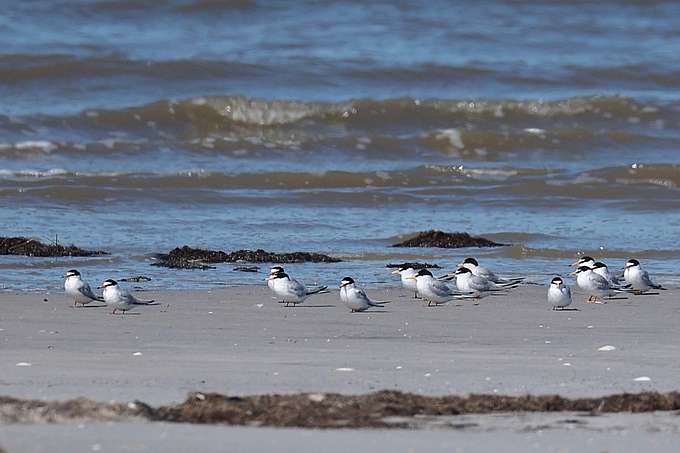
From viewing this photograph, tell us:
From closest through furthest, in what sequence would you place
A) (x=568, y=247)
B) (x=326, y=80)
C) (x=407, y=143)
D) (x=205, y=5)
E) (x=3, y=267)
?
(x=3, y=267), (x=568, y=247), (x=407, y=143), (x=326, y=80), (x=205, y=5)

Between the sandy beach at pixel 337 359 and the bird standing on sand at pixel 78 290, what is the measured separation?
91 millimetres

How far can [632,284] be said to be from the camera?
802 centimetres

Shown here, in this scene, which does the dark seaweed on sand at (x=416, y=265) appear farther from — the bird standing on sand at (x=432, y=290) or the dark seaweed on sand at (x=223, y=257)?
the bird standing on sand at (x=432, y=290)

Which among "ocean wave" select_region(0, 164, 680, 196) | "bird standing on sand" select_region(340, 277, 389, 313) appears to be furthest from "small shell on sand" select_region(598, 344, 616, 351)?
"ocean wave" select_region(0, 164, 680, 196)

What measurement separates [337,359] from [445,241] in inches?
217

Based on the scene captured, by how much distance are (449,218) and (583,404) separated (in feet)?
28.2

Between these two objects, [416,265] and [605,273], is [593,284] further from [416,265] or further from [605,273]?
[416,265]

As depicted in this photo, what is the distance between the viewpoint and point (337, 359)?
5000mm

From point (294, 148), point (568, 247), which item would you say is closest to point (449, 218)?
point (568, 247)

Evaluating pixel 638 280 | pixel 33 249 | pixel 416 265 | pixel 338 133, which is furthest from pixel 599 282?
pixel 338 133

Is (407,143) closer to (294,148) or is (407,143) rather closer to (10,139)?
(294,148)

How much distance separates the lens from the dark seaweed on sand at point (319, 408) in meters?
3.51

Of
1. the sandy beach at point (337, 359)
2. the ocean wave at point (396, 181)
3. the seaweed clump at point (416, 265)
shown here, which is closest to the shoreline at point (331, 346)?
the sandy beach at point (337, 359)

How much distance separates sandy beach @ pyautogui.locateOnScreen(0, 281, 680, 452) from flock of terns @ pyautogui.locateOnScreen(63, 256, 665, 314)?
98 mm
